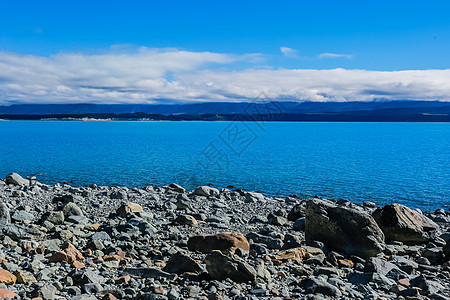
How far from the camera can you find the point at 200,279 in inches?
419

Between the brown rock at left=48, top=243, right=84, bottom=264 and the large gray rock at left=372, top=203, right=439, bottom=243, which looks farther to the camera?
the large gray rock at left=372, top=203, right=439, bottom=243

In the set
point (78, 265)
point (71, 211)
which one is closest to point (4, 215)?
point (71, 211)

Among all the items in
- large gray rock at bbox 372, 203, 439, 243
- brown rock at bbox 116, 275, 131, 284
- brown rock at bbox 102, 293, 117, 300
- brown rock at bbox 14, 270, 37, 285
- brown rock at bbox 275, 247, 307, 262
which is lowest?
large gray rock at bbox 372, 203, 439, 243

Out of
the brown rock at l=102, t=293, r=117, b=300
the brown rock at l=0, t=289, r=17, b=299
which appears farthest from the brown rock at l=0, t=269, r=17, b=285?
the brown rock at l=102, t=293, r=117, b=300

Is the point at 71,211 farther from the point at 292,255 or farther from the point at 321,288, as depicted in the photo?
the point at 321,288

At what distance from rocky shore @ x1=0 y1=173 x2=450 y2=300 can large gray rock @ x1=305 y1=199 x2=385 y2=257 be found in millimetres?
40

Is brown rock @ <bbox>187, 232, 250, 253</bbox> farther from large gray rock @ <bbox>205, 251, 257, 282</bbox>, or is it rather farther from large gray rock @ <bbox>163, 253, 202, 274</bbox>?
large gray rock @ <bbox>205, 251, 257, 282</bbox>

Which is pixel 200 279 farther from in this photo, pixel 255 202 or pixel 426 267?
pixel 255 202

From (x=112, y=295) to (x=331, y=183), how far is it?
36168mm

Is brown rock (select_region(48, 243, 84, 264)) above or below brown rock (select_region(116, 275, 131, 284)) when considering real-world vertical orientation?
above

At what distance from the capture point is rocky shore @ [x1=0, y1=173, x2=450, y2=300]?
9.80 m

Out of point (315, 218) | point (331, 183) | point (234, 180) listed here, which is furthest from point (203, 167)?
point (315, 218)

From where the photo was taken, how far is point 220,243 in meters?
13.6

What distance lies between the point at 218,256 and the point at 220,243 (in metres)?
2.89
